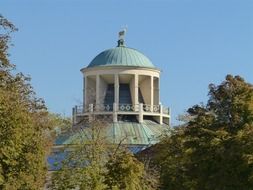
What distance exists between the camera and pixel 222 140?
29219mm

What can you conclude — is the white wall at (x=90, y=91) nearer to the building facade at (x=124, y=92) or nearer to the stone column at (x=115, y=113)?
the building facade at (x=124, y=92)

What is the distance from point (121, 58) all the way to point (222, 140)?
35.7 meters

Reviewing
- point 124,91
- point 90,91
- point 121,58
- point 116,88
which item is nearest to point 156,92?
point 124,91

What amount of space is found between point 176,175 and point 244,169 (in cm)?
717

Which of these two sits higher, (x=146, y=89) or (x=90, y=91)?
(x=146, y=89)

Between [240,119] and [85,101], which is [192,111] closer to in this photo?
[240,119]

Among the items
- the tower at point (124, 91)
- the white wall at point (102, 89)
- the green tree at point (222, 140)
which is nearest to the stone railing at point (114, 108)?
the tower at point (124, 91)

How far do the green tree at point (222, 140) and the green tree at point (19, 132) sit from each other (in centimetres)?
613

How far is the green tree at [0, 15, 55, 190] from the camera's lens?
2280 centimetres

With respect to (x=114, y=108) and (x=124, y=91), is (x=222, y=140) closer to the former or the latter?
(x=114, y=108)

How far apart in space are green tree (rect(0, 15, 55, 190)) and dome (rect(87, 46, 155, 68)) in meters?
34.3

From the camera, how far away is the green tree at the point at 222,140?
28234 millimetres

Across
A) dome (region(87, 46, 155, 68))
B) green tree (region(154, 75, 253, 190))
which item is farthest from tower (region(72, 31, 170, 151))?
green tree (region(154, 75, 253, 190))

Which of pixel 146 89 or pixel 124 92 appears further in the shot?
pixel 146 89
